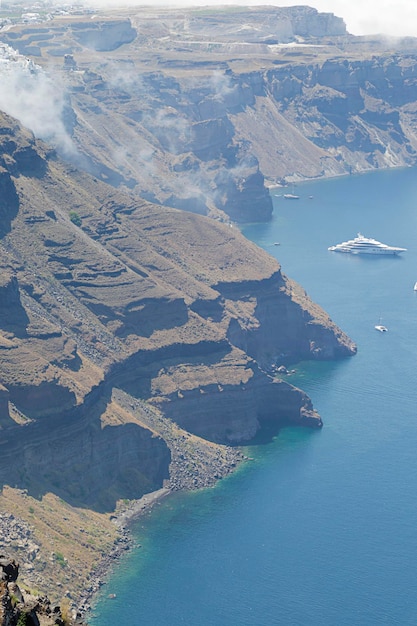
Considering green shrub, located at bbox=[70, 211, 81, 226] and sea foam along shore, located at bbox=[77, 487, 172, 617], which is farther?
green shrub, located at bbox=[70, 211, 81, 226]

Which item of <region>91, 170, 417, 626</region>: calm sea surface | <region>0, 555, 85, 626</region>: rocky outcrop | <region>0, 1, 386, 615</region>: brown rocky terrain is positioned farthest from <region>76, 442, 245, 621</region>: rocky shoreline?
<region>0, 555, 85, 626</region>: rocky outcrop

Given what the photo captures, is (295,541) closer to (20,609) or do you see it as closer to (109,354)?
(109,354)

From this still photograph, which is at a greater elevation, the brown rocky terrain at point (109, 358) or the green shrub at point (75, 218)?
the green shrub at point (75, 218)

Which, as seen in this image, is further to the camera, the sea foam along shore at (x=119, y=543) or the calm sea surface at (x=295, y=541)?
the sea foam along shore at (x=119, y=543)

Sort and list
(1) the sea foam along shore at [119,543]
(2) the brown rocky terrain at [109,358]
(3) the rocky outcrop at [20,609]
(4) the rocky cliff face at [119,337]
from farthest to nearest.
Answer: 1. (4) the rocky cliff face at [119,337]
2. (2) the brown rocky terrain at [109,358]
3. (1) the sea foam along shore at [119,543]
4. (3) the rocky outcrop at [20,609]

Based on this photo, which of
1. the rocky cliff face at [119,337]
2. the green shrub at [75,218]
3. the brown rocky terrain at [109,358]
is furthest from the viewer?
the green shrub at [75,218]

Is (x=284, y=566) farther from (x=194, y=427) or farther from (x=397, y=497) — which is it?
(x=194, y=427)

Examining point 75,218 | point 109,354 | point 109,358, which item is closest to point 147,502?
point 109,358

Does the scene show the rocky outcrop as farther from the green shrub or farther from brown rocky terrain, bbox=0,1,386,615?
the green shrub

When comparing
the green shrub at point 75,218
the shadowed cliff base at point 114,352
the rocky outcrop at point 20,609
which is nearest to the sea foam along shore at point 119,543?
the shadowed cliff base at point 114,352

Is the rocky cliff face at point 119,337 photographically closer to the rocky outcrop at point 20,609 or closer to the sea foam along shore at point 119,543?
the sea foam along shore at point 119,543

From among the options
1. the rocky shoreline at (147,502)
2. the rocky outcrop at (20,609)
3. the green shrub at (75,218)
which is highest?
the rocky outcrop at (20,609)

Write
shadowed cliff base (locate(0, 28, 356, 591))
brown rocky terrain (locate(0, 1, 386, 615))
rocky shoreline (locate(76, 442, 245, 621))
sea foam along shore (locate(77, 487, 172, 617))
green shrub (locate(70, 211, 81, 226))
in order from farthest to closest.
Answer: green shrub (locate(70, 211, 81, 226)) → shadowed cliff base (locate(0, 28, 356, 591)) → brown rocky terrain (locate(0, 1, 386, 615)) → rocky shoreline (locate(76, 442, 245, 621)) → sea foam along shore (locate(77, 487, 172, 617))

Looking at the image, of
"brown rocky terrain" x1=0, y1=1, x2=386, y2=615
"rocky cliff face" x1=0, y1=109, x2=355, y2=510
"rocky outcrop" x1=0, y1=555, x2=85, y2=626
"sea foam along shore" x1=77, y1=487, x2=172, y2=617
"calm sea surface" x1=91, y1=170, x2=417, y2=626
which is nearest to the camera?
"rocky outcrop" x1=0, y1=555, x2=85, y2=626
